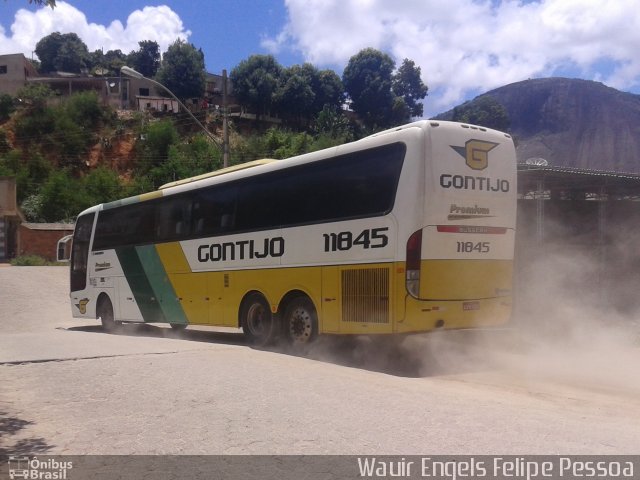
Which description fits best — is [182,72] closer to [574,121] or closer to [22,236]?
[22,236]

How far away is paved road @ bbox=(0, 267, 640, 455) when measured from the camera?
18.7 feet

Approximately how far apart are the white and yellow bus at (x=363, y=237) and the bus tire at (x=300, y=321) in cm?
2

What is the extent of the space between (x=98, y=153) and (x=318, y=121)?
986 inches

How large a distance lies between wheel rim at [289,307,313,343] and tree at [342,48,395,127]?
63.9 meters

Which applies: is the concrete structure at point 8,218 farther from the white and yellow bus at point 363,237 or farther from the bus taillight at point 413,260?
the bus taillight at point 413,260

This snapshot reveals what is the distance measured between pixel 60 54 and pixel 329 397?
10596 centimetres

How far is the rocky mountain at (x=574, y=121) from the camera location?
52.4 m

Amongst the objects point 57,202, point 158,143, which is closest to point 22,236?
point 57,202

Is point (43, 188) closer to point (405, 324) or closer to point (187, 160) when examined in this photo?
point (187, 160)

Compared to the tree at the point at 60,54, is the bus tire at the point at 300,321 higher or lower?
lower

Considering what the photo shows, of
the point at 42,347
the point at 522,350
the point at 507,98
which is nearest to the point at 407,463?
the point at 522,350

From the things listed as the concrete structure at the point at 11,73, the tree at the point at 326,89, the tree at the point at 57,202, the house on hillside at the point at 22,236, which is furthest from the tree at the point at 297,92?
the house on hillside at the point at 22,236

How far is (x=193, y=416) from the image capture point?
6.60m

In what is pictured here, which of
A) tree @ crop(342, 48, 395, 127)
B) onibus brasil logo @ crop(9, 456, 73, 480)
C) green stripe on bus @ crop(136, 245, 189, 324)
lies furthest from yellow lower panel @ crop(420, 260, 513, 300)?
tree @ crop(342, 48, 395, 127)
